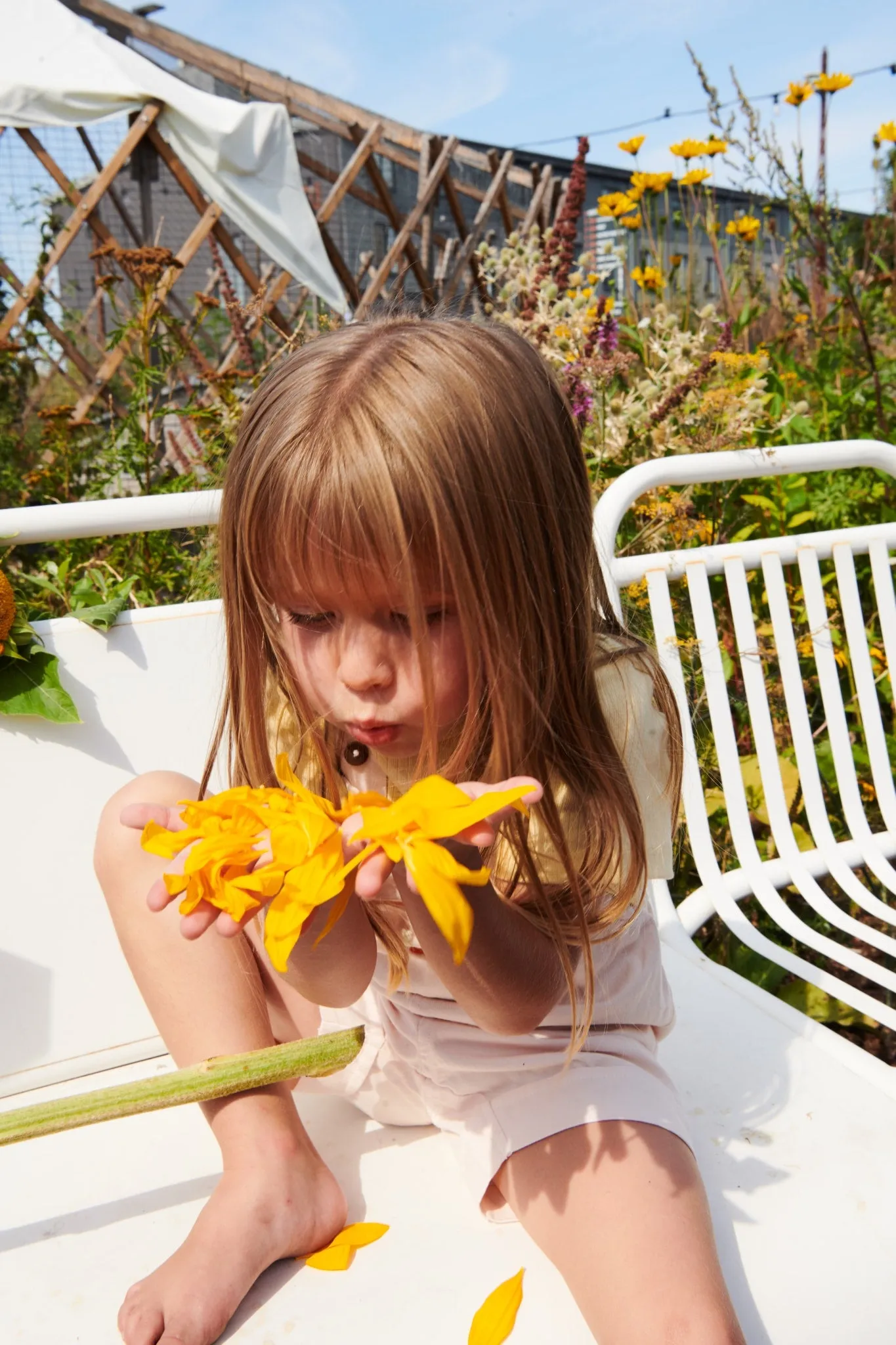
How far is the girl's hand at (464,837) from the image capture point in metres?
0.61

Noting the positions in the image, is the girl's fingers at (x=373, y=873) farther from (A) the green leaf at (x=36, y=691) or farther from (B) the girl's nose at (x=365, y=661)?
(A) the green leaf at (x=36, y=691)

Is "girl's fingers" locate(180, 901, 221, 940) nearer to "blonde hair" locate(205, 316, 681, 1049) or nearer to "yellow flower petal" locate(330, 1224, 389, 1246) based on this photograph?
"blonde hair" locate(205, 316, 681, 1049)

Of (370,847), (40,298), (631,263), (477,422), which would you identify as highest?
(40,298)

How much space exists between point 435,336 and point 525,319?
1189mm

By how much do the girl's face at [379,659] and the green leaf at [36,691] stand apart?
381 mm

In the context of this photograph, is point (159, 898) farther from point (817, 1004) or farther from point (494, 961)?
point (817, 1004)

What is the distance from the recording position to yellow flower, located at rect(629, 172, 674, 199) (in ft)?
7.96

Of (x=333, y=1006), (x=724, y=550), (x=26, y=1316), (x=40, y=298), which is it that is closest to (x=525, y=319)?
(x=724, y=550)

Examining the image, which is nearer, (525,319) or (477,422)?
(477,422)

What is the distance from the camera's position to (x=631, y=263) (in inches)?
122

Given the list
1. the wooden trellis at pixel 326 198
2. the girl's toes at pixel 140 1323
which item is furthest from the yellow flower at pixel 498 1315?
the wooden trellis at pixel 326 198

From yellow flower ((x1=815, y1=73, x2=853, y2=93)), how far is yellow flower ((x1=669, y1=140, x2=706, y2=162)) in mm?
268

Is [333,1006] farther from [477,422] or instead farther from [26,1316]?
[477,422]

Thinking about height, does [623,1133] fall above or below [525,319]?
below
